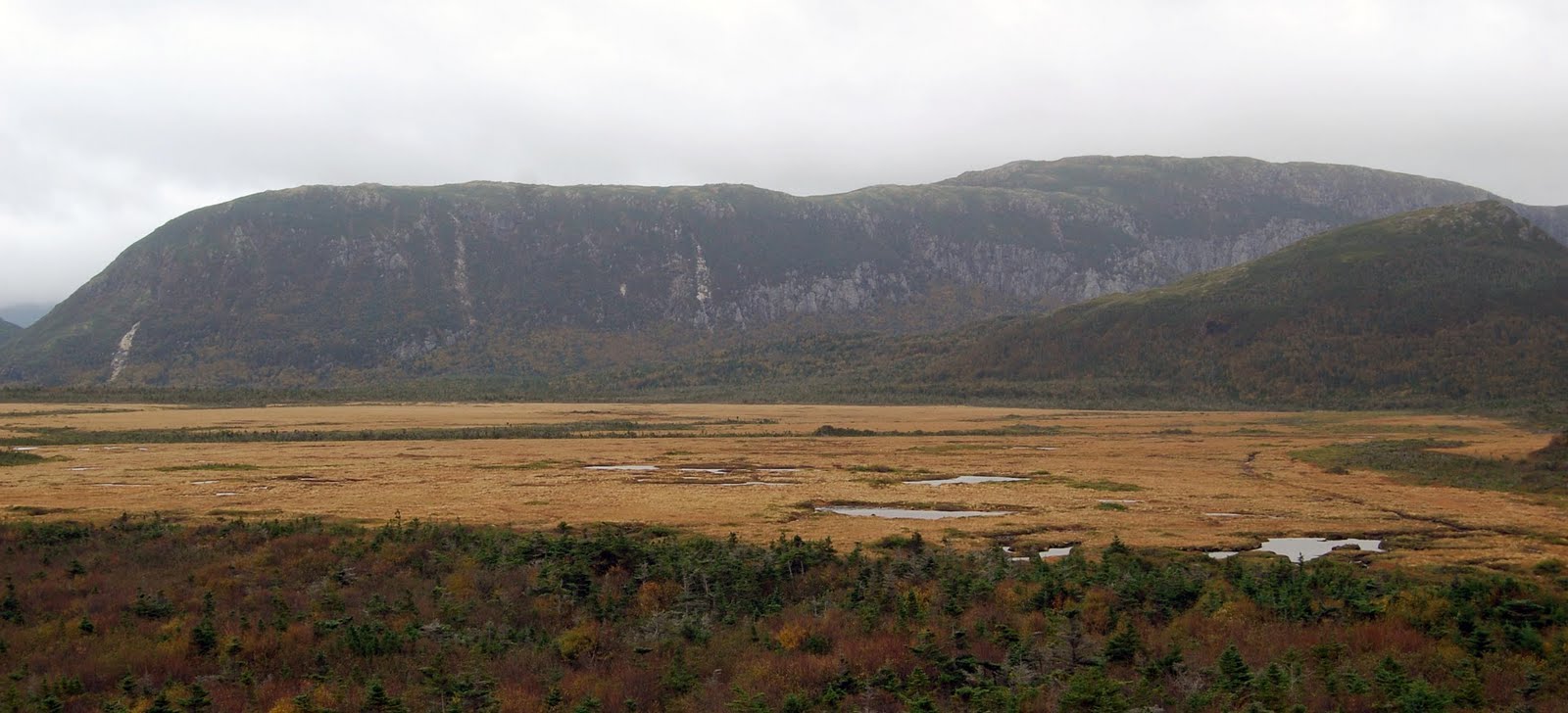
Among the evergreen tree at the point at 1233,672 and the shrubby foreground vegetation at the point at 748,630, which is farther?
the shrubby foreground vegetation at the point at 748,630

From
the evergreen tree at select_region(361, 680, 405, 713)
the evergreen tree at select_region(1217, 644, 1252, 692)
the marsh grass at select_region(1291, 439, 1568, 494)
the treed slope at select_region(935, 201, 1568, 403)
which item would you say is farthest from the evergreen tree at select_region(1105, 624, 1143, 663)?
the treed slope at select_region(935, 201, 1568, 403)

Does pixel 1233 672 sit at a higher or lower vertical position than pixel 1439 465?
higher

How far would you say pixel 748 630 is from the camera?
27438 millimetres

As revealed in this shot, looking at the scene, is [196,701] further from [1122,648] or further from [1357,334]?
[1357,334]

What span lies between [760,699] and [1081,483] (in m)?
46.9

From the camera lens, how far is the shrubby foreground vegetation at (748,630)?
70.8 ft

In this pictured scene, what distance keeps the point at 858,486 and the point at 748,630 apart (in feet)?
121

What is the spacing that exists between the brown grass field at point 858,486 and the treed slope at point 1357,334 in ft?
126

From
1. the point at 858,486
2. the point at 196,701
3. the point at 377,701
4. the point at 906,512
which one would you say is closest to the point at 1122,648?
the point at 377,701

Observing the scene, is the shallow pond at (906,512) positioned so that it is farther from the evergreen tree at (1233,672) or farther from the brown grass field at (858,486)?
the evergreen tree at (1233,672)

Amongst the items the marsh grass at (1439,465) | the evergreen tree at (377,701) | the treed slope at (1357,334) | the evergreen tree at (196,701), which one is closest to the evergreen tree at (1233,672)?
the evergreen tree at (377,701)

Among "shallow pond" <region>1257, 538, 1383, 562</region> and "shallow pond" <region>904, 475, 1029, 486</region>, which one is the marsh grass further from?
"shallow pond" <region>1257, 538, 1383, 562</region>

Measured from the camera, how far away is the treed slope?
5940 inches

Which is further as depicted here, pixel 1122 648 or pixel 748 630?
pixel 748 630
